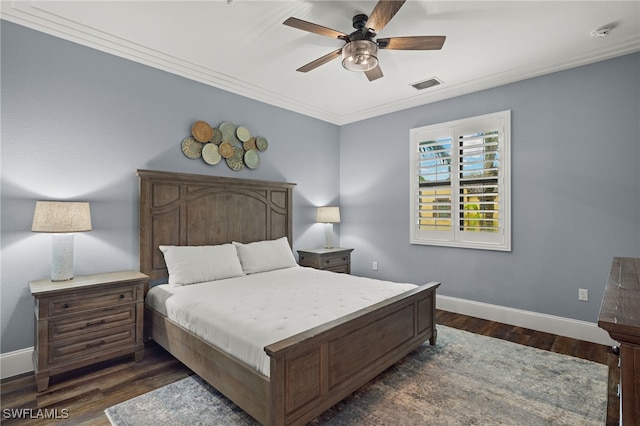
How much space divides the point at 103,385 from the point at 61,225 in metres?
1.26

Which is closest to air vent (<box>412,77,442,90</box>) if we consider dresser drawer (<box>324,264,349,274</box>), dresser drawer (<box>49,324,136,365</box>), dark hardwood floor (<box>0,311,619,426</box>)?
dresser drawer (<box>324,264,349,274</box>)

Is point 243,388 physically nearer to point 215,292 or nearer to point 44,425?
point 215,292

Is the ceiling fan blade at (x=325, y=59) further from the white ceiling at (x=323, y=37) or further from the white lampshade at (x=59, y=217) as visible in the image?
the white lampshade at (x=59, y=217)

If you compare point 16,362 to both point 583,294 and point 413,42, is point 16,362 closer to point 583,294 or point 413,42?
point 413,42

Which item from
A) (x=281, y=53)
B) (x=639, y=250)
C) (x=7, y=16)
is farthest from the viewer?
(x=281, y=53)

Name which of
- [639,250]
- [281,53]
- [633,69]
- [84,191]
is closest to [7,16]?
[84,191]

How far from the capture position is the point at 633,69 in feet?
9.98

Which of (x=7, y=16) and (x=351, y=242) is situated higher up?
(x=7, y=16)

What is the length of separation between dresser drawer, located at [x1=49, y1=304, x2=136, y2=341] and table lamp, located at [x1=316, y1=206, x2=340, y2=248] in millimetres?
2745

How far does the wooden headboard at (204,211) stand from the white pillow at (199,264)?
7.4 inches

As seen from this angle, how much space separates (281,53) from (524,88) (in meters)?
2.74

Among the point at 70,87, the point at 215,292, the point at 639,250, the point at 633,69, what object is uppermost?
the point at 633,69

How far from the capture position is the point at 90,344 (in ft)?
8.41

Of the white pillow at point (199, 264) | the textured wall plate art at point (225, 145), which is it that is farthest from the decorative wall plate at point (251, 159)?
the white pillow at point (199, 264)
